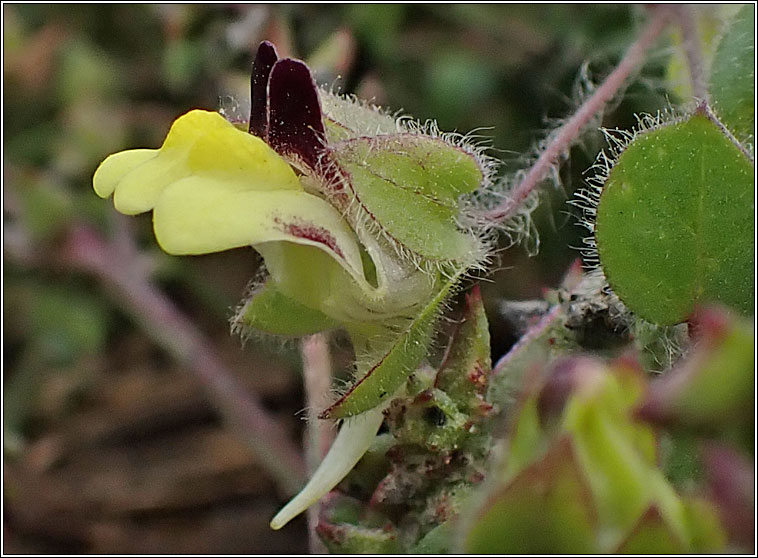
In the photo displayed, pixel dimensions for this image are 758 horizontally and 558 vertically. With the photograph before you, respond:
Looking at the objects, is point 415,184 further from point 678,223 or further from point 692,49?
point 692,49

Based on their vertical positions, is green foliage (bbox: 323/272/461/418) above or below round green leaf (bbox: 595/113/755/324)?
below

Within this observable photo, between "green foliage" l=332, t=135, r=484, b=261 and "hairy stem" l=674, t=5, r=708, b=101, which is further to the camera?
"hairy stem" l=674, t=5, r=708, b=101

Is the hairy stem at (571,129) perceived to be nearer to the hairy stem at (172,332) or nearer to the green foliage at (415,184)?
the green foliage at (415,184)

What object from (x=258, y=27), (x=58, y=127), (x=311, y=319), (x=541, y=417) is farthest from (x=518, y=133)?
(x=541, y=417)

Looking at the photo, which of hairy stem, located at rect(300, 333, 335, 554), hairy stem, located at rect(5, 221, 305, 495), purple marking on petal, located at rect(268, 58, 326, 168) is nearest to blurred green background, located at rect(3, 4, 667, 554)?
hairy stem, located at rect(5, 221, 305, 495)

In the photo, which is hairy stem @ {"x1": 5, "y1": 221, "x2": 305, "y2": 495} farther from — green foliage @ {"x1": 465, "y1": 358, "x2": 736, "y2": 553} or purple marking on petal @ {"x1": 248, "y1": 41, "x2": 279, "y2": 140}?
green foliage @ {"x1": 465, "y1": 358, "x2": 736, "y2": 553}

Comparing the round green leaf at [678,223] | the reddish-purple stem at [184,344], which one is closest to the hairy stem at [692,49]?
the round green leaf at [678,223]

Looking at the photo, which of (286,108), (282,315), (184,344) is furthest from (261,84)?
(184,344)
